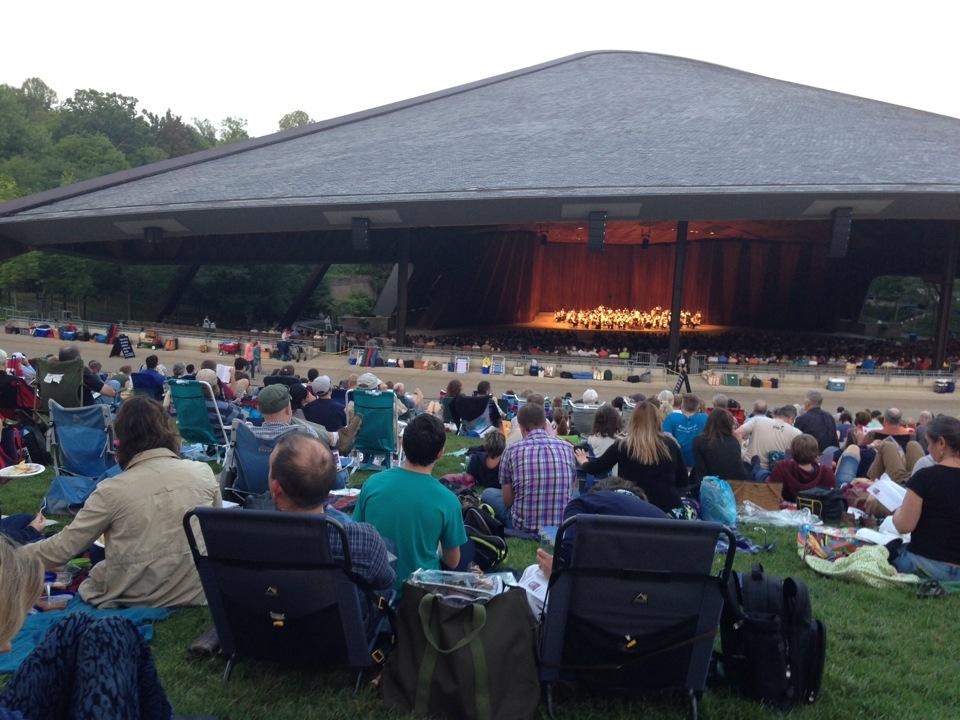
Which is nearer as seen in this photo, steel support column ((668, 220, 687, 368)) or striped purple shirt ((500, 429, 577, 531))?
striped purple shirt ((500, 429, 577, 531))

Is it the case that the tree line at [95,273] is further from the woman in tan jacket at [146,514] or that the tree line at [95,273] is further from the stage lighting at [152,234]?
the woman in tan jacket at [146,514]

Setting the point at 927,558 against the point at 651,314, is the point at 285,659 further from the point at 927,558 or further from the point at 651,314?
the point at 651,314

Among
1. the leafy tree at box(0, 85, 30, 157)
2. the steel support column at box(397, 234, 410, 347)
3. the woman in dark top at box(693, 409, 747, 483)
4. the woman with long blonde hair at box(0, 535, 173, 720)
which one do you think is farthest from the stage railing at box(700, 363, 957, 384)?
the leafy tree at box(0, 85, 30, 157)

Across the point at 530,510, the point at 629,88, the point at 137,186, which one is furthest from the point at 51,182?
the point at 530,510

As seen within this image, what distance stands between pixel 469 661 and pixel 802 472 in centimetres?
512

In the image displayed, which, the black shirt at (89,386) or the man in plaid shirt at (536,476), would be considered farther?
the black shirt at (89,386)

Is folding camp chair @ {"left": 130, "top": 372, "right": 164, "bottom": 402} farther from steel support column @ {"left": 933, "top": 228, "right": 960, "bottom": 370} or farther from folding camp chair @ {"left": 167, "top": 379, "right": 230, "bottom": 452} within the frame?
steel support column @ {"left": 933, "top": 228, "right": 960, "bottom": 370}

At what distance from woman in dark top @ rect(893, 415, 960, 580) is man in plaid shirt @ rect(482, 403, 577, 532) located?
86.8 inches

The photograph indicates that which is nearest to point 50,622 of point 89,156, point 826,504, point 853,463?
point 826,504

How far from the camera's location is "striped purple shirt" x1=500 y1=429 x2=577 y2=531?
5059 millimetres

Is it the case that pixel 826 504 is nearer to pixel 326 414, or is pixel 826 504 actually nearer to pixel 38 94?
pixel 326 414

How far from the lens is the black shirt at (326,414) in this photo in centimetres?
764

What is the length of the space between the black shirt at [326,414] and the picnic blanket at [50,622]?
3819 millimetres

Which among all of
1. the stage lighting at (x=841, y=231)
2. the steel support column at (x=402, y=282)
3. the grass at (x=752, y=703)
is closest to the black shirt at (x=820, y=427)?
the grass at (x=752, y=703)
